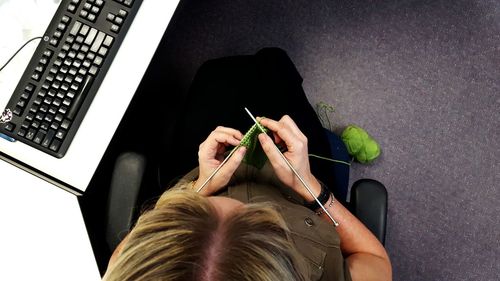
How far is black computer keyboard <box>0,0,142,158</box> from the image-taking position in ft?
2.43

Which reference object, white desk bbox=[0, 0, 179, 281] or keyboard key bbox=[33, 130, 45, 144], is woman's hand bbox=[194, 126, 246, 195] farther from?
keyboard key bbox=[33, 130, 45, 144]

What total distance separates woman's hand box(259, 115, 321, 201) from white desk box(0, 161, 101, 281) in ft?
1.27

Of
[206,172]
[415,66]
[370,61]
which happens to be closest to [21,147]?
[206,172]

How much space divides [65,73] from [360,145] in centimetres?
82

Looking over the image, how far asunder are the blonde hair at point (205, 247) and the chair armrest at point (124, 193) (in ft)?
0.70

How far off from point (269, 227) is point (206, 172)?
0.74ft

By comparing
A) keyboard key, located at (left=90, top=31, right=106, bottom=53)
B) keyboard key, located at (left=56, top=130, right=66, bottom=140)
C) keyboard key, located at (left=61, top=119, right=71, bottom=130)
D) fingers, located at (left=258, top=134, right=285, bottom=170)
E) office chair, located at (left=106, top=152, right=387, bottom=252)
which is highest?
keyboard key, located at (left=90, top=31, right=106, bottom=53)

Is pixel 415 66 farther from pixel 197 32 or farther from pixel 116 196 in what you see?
pixel 116 196

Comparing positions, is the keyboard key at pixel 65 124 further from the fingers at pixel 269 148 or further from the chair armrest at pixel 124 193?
the fingers at pixel 269 148

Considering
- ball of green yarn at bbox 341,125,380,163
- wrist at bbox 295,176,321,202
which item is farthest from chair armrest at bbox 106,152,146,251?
ball of green yarn at bbox 341,125,380,163

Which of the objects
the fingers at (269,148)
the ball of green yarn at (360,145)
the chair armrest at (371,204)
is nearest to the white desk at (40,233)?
the fingers at (269,148)

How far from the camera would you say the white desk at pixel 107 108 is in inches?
30.1

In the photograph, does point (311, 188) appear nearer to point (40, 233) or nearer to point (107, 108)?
point (107, 108)

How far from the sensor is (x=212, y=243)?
54cm
